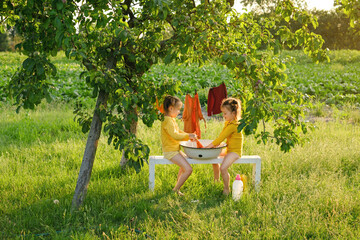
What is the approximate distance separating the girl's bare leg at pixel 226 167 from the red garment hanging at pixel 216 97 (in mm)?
757

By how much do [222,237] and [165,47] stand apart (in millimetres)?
2267

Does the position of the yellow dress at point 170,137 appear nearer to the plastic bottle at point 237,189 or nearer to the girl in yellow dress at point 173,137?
the girl in yellow dress at point 173,137

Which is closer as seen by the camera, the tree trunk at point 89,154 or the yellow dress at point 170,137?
the tree trunk at point 89,154

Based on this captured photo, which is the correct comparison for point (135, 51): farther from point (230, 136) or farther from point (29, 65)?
point (230, 136)

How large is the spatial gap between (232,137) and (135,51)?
5.51ft

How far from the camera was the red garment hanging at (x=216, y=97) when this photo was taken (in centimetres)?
514

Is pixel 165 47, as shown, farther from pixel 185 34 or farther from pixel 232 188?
pixel 232 188

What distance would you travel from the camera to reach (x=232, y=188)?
470 centimetres

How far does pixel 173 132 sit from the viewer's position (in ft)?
15.1

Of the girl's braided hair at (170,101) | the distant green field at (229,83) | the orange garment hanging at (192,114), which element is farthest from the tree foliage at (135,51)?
the distant green field at (229,83)

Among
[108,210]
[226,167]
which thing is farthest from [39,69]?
[226,167]

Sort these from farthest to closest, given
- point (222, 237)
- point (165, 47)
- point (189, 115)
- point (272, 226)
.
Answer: point (189, 115), point (165, 47), point (272, 226), point (222, 237)

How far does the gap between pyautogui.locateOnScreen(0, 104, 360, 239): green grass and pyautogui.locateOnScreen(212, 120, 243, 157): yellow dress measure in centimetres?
59

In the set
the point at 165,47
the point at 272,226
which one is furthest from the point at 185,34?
the point at 272,226
